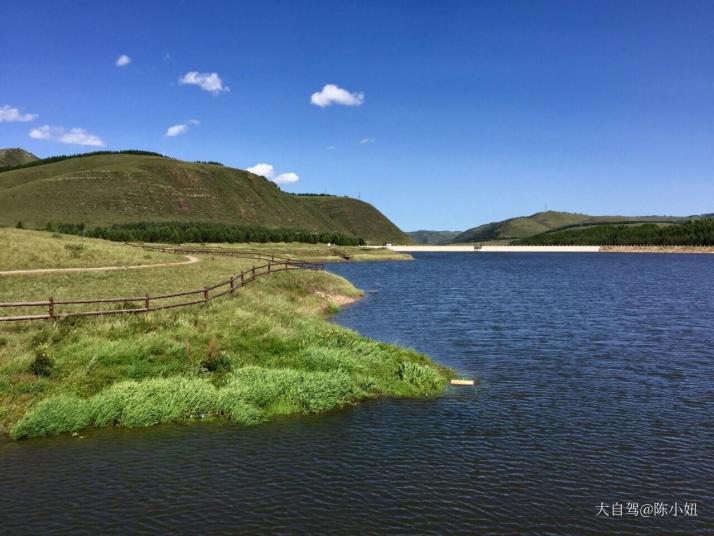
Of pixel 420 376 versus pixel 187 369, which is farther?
pixel 420 376

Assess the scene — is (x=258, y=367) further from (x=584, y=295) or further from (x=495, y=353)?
(x=584, y=295)

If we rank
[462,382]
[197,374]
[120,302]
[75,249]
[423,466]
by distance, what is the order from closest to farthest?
[423,466], [197,374], [462,382], [120,302], [75,249]

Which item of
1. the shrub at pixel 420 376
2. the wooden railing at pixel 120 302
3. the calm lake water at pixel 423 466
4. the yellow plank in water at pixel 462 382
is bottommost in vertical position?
the calm lake water at pixel 423 466

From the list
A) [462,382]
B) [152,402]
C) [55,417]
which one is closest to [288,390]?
[152,402]

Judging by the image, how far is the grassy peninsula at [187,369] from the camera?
67.5ft

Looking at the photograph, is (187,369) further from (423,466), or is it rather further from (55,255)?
(55,255)

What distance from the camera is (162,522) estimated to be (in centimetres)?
1329

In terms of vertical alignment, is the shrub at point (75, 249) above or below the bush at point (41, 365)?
above

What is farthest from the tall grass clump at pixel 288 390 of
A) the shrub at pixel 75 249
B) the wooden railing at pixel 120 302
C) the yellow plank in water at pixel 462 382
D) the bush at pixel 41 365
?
the shrub at pixel 75 249

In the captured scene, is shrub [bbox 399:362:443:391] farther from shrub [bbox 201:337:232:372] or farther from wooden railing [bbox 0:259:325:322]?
wooden railing [bbox 0:259:325:322]

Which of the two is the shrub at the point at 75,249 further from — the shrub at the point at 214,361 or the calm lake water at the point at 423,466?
the calm lake water at the point at 423,466

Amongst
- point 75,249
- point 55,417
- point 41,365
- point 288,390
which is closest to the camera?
point 55,417

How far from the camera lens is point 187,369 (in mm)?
24188

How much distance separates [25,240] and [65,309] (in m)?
32.9
